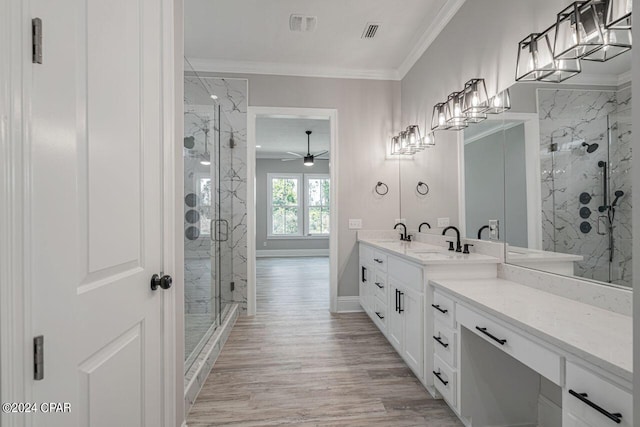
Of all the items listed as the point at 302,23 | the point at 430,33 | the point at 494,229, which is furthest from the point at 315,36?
the point at 494,229

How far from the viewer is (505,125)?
2.02m

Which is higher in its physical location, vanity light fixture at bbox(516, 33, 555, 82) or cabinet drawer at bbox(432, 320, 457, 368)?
vanity light fixture at bbox(516, 33, 555, 82)

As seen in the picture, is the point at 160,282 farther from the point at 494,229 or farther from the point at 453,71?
the point at 453,71

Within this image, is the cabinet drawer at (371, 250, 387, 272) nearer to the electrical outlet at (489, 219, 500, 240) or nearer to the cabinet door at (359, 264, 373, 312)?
the cabinet door at (359, 264, 373, 312)

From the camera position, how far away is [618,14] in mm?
1293

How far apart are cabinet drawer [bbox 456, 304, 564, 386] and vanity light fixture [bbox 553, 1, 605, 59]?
1.31 metres

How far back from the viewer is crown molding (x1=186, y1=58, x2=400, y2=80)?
3.62m

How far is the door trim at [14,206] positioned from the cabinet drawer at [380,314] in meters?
2.53

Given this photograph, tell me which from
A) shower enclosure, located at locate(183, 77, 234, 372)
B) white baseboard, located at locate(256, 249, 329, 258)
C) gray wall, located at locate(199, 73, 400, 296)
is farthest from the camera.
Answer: white baseboard, located at locate(256, 249, 329, 258)

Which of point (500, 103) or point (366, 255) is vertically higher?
point (500, 103)

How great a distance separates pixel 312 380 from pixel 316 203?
7.15 m

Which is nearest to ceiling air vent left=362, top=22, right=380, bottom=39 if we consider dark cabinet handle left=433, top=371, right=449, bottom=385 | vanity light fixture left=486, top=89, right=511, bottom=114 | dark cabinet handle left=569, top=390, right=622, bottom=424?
vanity light fixture left=486, top=89, right=511, bottom=114

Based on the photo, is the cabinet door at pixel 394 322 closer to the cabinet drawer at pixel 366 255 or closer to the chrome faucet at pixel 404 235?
the cabinet drawer at pixel 366 255

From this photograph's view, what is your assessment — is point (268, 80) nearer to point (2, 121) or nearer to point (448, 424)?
point (2, 121)
